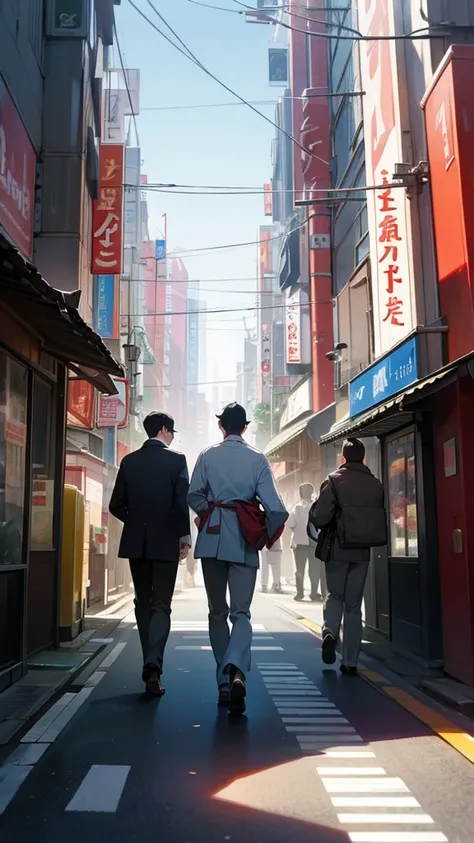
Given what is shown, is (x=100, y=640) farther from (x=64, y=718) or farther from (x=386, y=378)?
(x=386, y=378)

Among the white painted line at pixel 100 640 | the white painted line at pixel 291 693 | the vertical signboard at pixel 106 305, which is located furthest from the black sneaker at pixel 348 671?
the vertical signboard at pixel 106 305

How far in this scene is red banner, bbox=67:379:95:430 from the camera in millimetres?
17500

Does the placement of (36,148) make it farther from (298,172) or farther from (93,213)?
(298,172)

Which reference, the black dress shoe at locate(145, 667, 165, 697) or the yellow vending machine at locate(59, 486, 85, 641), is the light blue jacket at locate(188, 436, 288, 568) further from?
the yellow vending machine at locate(59, 486, 85, 641)

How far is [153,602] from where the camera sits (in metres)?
6.21

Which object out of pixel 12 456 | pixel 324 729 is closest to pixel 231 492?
pixel 324 729

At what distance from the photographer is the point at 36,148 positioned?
11430mm

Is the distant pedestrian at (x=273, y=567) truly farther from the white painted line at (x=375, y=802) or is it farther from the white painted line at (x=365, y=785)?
the white painted line at (x=375, y=802)

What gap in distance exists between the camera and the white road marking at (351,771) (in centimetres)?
419

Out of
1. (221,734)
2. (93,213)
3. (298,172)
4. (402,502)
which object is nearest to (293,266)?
(298,172)

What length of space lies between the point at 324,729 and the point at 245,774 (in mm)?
1154

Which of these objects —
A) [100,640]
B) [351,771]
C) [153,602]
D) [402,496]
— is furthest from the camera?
[100,640]

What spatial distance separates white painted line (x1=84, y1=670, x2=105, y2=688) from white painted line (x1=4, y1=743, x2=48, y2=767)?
1877mm

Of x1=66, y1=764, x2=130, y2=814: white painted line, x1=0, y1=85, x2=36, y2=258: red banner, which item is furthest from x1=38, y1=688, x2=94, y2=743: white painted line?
x1=0, y1=85, x2=36, y2=258: red banner
